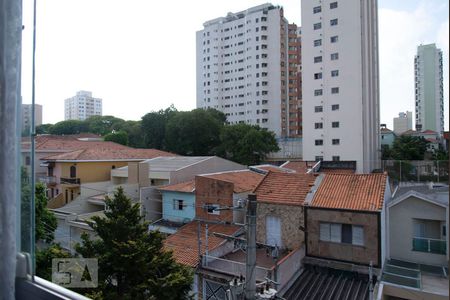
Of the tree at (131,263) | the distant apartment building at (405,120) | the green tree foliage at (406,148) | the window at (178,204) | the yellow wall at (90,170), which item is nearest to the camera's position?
the tree at (131,263)

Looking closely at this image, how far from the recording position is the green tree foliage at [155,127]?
25141mm

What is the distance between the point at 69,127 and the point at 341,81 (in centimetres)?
3036

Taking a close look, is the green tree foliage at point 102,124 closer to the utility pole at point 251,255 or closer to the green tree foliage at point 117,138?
the green tree foliage at point 117,138

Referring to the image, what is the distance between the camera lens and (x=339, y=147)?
63.5 feet

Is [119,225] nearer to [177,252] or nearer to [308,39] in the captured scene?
[177,252]

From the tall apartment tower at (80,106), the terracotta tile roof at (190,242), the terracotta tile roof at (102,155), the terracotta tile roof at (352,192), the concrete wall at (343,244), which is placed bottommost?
the terracotta tile roof at (190,242)

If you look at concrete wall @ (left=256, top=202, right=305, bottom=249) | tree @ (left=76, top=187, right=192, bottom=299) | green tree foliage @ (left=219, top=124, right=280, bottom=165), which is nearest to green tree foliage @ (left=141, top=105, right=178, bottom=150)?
green tree foliage @ (left=219, top=124, right=280, bottom=165)

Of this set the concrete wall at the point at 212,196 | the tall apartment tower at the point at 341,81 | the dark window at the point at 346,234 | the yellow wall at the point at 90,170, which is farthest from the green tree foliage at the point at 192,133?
the dark window at the point at 346,234

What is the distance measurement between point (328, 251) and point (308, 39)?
16.9 meters

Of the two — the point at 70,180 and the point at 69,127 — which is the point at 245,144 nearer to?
the point at 70,180

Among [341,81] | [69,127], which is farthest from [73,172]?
[69,127]

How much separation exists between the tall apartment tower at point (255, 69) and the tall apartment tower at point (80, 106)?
73.0ft

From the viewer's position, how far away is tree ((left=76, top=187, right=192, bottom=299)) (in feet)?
15.5
